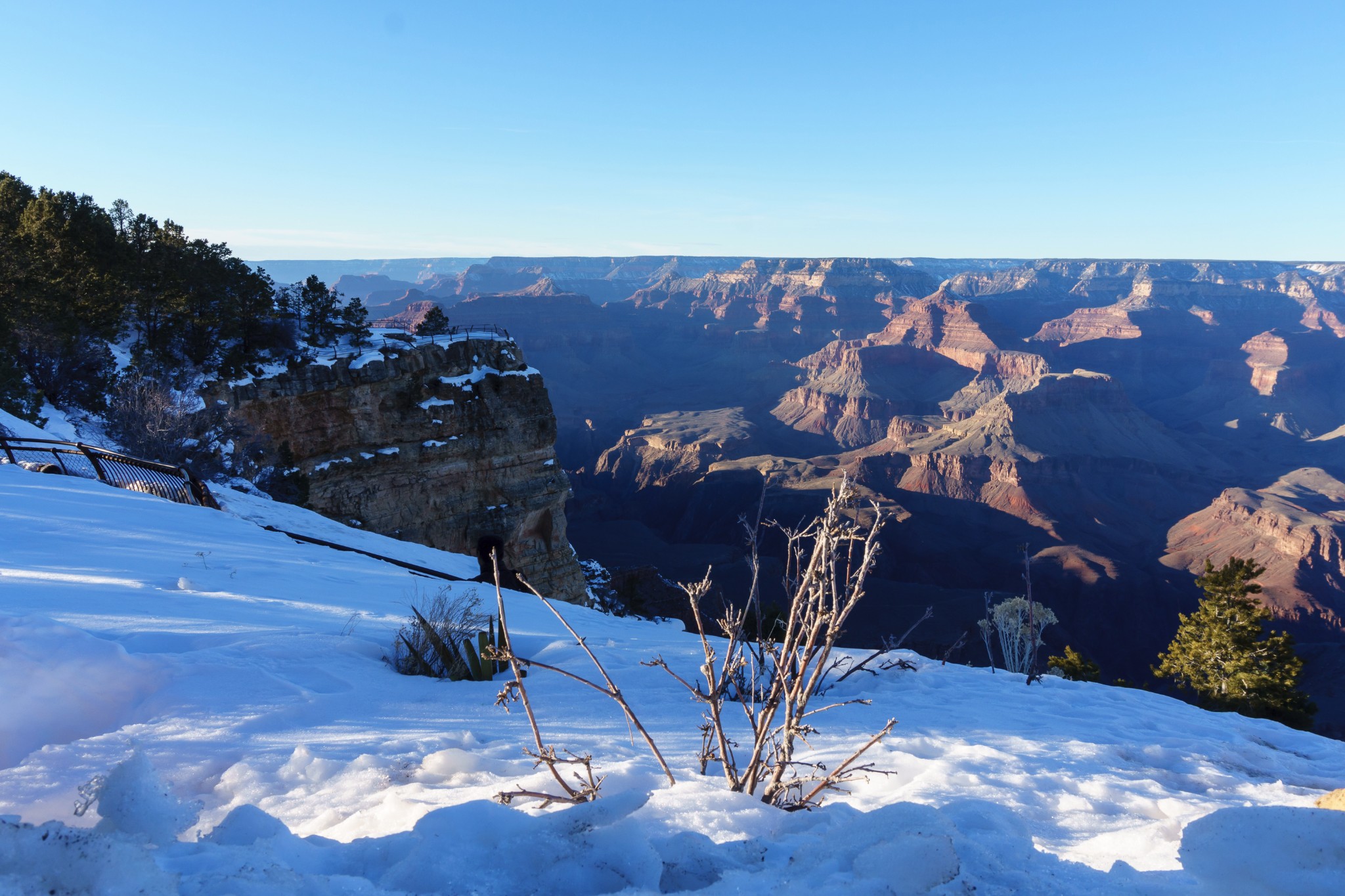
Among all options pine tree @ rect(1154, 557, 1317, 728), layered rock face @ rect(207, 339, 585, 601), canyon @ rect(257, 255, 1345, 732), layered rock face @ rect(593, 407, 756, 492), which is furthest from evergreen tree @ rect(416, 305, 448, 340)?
layered rock face @ rect(593, 407, 756, 492)

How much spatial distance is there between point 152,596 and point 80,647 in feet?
5.81

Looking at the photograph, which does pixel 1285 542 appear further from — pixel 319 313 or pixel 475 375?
pixel 319 313

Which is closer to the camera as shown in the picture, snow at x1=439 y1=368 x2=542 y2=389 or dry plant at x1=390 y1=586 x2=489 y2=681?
dry plant at x1=390 y1=586 x2=489 y2=681

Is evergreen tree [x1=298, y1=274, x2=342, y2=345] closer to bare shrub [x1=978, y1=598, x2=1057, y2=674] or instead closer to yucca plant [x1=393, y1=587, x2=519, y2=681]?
yucca plant [x1=393, y1=587, x2=519, y2=681]

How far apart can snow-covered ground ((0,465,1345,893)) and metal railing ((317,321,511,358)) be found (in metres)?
18.4

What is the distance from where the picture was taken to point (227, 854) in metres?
1.80

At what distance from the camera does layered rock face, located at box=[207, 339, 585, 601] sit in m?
22.2

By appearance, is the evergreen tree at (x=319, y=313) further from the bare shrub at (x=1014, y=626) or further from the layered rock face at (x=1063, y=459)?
the layered rock face at (x=1063, y=459)

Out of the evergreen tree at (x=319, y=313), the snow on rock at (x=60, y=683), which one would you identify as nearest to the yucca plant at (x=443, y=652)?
the snow on rock at (x=60, y=683)

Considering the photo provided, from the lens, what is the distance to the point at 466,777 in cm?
293

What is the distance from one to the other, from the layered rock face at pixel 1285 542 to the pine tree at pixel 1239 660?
2010 inches

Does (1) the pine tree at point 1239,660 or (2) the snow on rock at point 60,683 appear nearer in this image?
(2) the snow on rock at point 60,683

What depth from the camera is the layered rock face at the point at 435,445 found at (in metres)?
22.2

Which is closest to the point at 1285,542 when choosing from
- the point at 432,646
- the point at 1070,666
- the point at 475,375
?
the point at 1070,666
